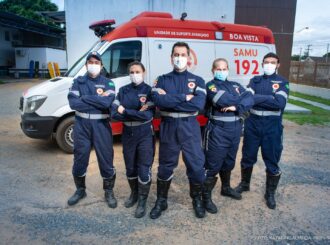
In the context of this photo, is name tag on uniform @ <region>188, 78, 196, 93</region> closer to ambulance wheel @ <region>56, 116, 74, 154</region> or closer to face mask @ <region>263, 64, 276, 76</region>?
face mask @ <region>263, 64, 276, 76</region>

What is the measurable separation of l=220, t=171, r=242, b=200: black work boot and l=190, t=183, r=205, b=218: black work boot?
21.3 inches

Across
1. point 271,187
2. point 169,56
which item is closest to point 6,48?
point 169,56

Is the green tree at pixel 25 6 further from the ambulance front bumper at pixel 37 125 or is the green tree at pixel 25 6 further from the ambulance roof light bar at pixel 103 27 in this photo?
the ambulance front bumper at pixel 37 125

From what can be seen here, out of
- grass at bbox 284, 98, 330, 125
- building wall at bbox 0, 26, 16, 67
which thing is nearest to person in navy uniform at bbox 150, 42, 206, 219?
grass at bbox 284, 98, 330, 125

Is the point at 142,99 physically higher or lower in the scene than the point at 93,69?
lower

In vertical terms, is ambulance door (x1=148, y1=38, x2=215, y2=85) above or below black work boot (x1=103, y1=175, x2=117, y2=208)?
above

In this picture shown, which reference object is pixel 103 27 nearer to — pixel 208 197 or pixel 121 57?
pixel 121 57

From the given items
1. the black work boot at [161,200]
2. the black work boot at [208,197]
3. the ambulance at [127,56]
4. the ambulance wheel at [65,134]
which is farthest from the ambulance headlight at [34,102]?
the black work boot at [208,197]

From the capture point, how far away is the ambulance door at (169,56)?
18.7ft

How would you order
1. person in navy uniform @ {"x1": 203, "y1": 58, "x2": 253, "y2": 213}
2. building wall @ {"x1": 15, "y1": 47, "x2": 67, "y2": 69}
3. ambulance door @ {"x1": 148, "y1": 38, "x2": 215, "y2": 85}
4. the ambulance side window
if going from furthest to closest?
building wall @ {"x1": 15, "y1": 47, "x2": 67, "y2": 69}, ambulance door @ {"x1": 148, "y1": 38, "x2": 215, "y2": 85}, the ambulance side window, person in navy uniform @ {"x1": 203, "y1": 58, "x2": 253, "y2": 213}

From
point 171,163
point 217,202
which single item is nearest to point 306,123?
point 217,202

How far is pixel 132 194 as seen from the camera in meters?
3.78

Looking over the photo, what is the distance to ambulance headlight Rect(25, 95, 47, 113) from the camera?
17.3 feet

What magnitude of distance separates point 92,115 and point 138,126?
586mm
